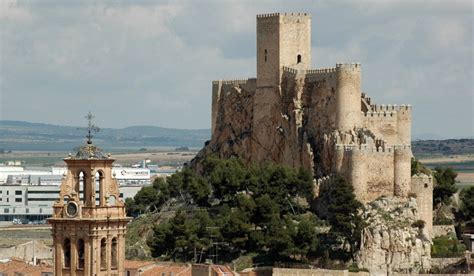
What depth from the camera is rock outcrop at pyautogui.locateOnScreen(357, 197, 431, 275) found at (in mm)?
99562

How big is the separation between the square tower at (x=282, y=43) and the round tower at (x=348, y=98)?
25.9 ft

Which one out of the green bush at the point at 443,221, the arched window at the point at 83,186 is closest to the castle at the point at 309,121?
the green bush at the point at 443,221

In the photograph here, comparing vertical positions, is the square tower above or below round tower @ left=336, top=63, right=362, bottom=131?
above

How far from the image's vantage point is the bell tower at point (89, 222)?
52.7m

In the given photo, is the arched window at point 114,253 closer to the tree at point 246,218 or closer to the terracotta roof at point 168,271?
the terracotta roof at point 168,271

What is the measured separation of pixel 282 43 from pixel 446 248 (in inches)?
777

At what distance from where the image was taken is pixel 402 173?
102 meters

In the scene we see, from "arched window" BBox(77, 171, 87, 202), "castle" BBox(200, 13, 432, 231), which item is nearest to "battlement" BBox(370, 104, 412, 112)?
"castle" BBox(200, 13, 432, 231)

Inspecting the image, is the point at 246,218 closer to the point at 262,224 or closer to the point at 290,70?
the point at 262,224

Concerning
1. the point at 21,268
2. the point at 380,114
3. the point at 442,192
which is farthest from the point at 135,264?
the point at 442,192

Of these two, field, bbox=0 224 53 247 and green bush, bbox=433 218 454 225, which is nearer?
green bush, bbox=433 218 454 225

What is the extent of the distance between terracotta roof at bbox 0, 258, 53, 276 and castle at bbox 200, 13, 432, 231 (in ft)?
61.6

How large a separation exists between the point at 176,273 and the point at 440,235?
19947 mm

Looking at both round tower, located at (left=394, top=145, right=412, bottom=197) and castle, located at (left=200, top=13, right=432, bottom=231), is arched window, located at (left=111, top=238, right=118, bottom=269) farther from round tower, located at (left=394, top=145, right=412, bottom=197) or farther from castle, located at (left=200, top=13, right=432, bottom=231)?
round tower, located at (left=394, top=145, right=412, bottom=197)
